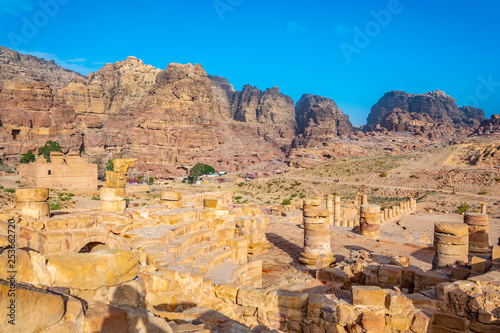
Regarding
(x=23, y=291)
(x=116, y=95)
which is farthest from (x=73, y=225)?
(x=116, y=95)

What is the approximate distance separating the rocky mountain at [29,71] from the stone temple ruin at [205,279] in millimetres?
93356

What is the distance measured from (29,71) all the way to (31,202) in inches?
4636

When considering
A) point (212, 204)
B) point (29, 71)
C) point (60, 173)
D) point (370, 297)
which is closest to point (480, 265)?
point (370, 297)

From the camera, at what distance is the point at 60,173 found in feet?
101

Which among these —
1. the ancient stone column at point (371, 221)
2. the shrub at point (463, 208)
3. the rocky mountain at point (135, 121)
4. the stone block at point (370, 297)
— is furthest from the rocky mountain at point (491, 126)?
the stone block at point (370, 297)

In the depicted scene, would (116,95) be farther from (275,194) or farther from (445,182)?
(445,182)

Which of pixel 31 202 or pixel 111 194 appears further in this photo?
pixel 111 194

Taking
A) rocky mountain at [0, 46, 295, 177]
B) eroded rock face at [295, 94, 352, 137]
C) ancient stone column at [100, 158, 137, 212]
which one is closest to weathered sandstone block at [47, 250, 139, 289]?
ancient stone column at [100, 158, 137, 212]

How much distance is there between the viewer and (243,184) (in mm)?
53469

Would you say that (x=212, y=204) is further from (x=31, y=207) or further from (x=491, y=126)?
(x=491, y=126)

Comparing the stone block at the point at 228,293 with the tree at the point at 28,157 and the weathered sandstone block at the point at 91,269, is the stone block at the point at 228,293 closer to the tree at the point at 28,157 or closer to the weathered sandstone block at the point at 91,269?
the weathered sandstone block at the point at 91,269

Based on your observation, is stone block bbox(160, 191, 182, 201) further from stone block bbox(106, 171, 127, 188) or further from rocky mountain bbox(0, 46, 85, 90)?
rocky mountain bbox(0, 46, 85, 90)

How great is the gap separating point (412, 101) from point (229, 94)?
3111 inches

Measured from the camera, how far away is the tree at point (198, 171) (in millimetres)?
62375
